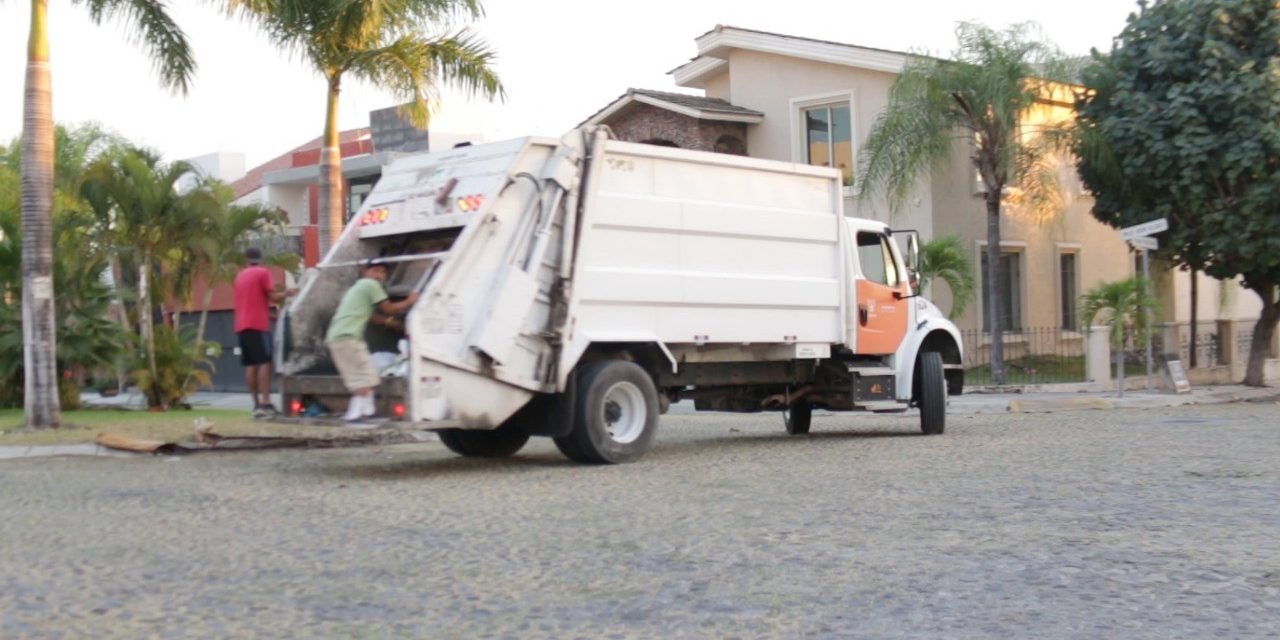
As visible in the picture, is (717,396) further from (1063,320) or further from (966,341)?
(1063,320)

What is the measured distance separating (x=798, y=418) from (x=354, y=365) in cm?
656

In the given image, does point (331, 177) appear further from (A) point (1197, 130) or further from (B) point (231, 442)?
(A) point (1197, 130)

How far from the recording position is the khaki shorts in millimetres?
11000

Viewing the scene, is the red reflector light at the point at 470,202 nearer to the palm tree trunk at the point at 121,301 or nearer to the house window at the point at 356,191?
the palm tree trunk at the point at 121,301

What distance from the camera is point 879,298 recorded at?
1480 centimetres

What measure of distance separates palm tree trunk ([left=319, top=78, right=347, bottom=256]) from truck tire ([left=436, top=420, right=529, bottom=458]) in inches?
206

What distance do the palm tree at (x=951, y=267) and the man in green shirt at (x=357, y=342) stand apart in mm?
14156

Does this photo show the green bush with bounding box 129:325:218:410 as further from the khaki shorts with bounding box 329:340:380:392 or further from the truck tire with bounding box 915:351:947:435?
the truck tire with bounding box 915:351:947:435

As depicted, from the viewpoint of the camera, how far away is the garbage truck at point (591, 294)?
1097 centimetres

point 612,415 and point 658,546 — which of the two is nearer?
point 658,546

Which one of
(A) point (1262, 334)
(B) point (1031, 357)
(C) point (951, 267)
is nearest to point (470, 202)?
(C) point (951, 267)

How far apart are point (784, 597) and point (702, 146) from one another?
74.1 feet

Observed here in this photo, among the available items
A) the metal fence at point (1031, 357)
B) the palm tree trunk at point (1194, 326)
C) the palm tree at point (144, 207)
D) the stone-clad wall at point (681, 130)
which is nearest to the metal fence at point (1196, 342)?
the palm tree trunk at point (1194, 326)

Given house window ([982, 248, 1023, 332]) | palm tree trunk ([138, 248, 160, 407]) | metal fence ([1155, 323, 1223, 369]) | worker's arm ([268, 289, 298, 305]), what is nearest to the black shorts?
worker's arm ([268, 289, 298, 305])
